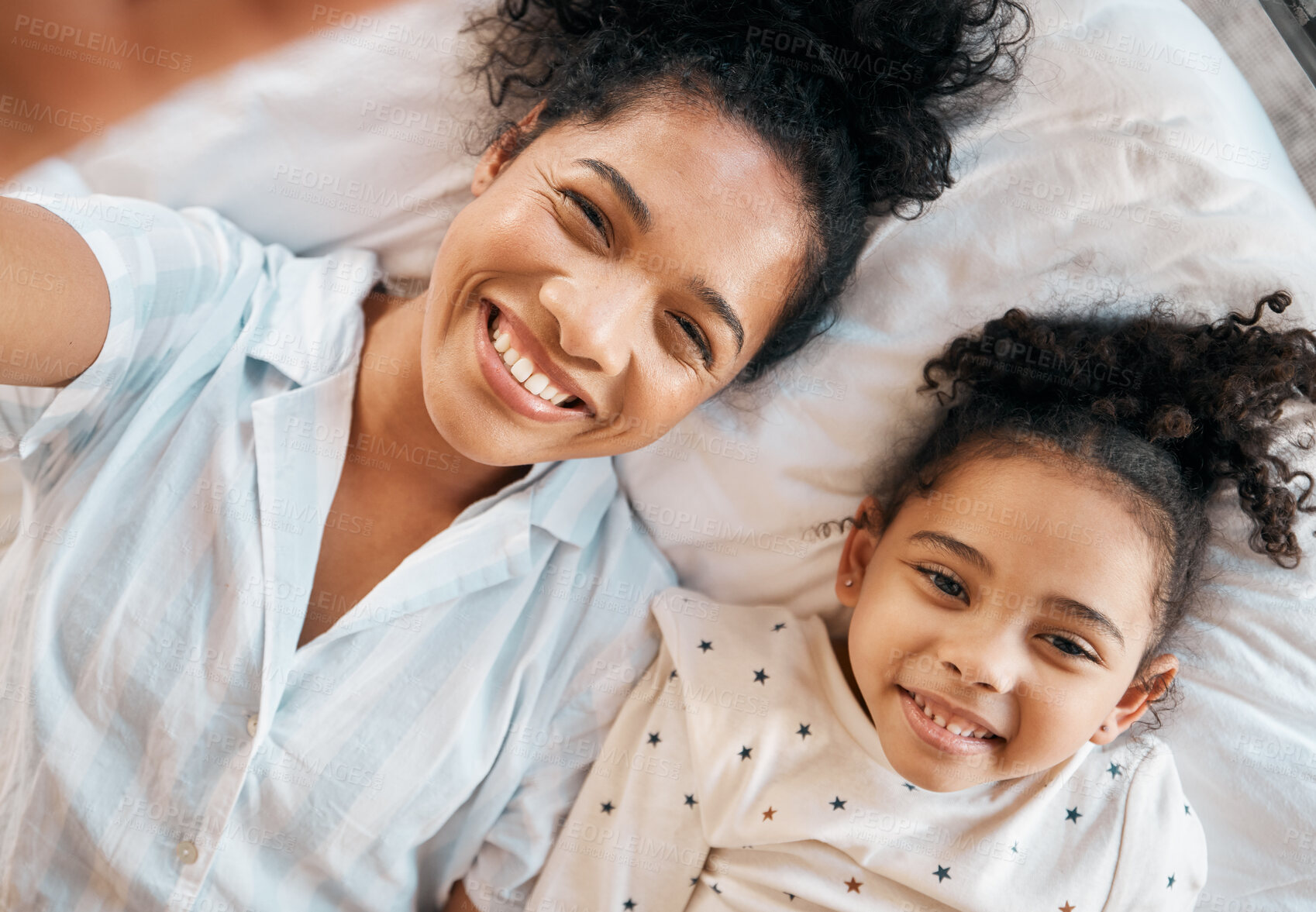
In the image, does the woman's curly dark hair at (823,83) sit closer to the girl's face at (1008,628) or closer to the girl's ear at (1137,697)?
the girl's face at (1008,628)

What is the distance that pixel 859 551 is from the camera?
5.38 ft

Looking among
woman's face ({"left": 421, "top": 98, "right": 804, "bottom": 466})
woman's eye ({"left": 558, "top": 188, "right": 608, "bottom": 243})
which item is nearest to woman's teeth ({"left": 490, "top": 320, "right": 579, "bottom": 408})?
woman's face ({"left": 421, "top": 98, "right": 804, "bottom": 466})

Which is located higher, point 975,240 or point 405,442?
point 975,240

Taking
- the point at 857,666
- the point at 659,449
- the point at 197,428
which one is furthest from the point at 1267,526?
the point at 197,428

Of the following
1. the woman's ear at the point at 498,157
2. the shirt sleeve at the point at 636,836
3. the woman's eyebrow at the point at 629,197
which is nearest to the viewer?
the woman's eyebrow at the point at 629,197

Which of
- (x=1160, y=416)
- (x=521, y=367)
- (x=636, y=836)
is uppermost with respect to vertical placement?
(x=521, y=367)

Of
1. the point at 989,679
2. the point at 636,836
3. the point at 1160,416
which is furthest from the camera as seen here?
the point at 636,836

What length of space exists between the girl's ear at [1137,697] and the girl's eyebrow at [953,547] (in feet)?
1.14

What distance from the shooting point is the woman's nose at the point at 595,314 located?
4.08ft

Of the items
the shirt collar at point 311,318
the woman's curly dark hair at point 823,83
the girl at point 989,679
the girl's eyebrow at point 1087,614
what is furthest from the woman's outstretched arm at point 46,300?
the girl's eyebrow at point 1087,614

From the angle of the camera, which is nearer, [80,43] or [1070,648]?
[1070,648]

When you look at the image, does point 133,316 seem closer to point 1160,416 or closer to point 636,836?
point 636,836

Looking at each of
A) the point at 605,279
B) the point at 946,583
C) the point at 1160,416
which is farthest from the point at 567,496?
the point at 1160,416

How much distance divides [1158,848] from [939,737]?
445 millimetres
